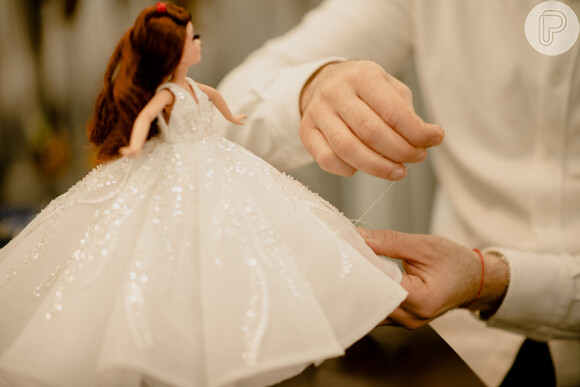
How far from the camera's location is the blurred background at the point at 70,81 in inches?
36.4

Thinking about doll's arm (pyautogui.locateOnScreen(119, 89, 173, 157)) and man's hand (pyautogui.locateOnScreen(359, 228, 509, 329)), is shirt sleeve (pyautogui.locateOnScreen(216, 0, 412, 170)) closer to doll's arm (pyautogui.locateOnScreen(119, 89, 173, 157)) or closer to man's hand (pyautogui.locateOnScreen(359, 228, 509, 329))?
man's hand (pyautogui.locateOnScreen(359, 228, 509, 329))

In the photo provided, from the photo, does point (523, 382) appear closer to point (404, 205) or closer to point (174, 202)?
point (404, 205)

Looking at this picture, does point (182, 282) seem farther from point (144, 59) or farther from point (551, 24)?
point (551, 24)

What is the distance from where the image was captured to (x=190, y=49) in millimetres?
377

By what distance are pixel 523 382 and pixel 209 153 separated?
1.93 feet

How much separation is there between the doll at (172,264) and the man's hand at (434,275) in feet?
0.43

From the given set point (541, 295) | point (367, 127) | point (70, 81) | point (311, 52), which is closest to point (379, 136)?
point (367, 127)

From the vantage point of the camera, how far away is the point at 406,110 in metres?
0.47

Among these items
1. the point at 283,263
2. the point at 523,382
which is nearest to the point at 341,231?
the point at 283,263

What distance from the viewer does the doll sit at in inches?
12.9

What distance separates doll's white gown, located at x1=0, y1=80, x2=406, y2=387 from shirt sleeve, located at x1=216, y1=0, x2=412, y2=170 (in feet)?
1.40

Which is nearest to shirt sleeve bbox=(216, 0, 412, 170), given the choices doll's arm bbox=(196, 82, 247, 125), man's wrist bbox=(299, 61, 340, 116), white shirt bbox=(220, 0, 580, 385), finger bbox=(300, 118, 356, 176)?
white shirt bbox=(220, 0, 580, 385)

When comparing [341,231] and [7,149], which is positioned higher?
[341,231]

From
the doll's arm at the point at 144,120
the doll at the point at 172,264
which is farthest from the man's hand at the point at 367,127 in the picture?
the doll's arm at the point at 144,120
